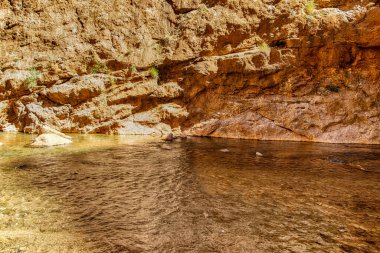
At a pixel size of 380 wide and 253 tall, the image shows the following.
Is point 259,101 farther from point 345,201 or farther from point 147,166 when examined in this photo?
point 345,201

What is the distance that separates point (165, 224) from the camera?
2.78 m

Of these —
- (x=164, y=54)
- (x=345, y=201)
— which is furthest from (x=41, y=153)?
(x=164, y=54)

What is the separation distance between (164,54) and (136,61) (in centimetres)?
124

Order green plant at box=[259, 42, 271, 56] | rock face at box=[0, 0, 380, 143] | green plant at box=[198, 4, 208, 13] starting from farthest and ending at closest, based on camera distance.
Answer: green plant at box=[198, 4, 208, 13] < green plant at box=[259, 42, 271, 56] < rock face at box=[0, 0, 380, 143]

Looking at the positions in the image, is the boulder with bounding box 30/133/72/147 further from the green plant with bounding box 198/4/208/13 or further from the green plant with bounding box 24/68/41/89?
the green plant with bounding box 198/4/208/13

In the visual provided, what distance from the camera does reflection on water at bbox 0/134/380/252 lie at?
2.41 meters

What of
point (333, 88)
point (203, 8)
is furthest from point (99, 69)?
point (333, 88)

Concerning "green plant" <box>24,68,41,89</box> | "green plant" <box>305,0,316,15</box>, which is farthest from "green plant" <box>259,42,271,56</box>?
"green plant" <box>24,68,41,89</box>

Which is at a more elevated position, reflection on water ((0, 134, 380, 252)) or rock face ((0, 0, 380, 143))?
rock face ((0, 0, 380, 143))

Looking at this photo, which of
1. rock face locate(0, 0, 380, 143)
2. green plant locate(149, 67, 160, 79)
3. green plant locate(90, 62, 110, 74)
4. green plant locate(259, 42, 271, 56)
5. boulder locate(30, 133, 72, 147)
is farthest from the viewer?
green plant locate(90, 62, 110, 74)

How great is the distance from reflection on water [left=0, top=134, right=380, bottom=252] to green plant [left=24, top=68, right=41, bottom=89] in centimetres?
667

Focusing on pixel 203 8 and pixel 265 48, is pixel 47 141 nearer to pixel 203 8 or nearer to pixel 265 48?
pixel 265 48

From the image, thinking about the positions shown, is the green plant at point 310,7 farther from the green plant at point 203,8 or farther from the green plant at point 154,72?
the green plant at point 154,72

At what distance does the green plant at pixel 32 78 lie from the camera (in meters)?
11.7
